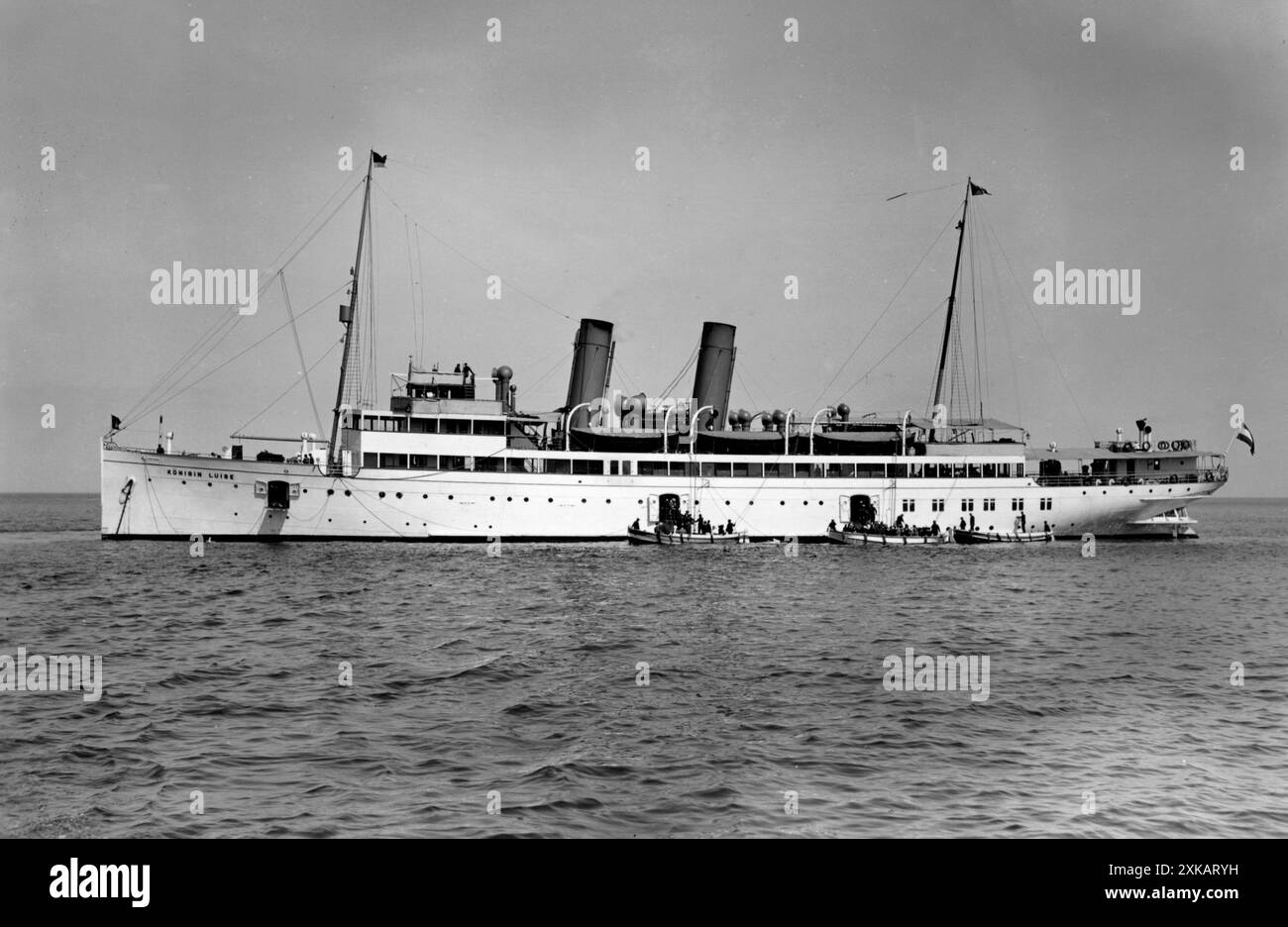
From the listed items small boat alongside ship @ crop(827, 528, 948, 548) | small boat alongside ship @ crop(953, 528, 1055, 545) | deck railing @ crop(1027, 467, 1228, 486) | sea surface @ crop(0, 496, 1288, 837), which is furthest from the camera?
deck railing @ crop(1027, 467, 1228, 486)

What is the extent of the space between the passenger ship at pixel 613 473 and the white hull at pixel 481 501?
9 cm

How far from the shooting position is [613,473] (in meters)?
57.6

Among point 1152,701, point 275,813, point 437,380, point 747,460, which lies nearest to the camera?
point 275,813

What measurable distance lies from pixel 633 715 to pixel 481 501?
38.5m

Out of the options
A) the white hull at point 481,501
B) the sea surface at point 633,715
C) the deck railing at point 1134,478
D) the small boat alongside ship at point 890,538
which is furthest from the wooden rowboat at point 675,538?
the deck railing at point 1134,478

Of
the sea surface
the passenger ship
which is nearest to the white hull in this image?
the passenger ship

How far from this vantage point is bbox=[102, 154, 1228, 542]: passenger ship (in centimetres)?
5112

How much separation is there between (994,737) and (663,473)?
44.3 metres

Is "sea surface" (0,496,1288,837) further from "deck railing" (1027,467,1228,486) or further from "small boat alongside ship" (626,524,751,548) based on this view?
"deck railing" (1027,467,1228,486)

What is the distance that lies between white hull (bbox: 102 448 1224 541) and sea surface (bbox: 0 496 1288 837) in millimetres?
16725
